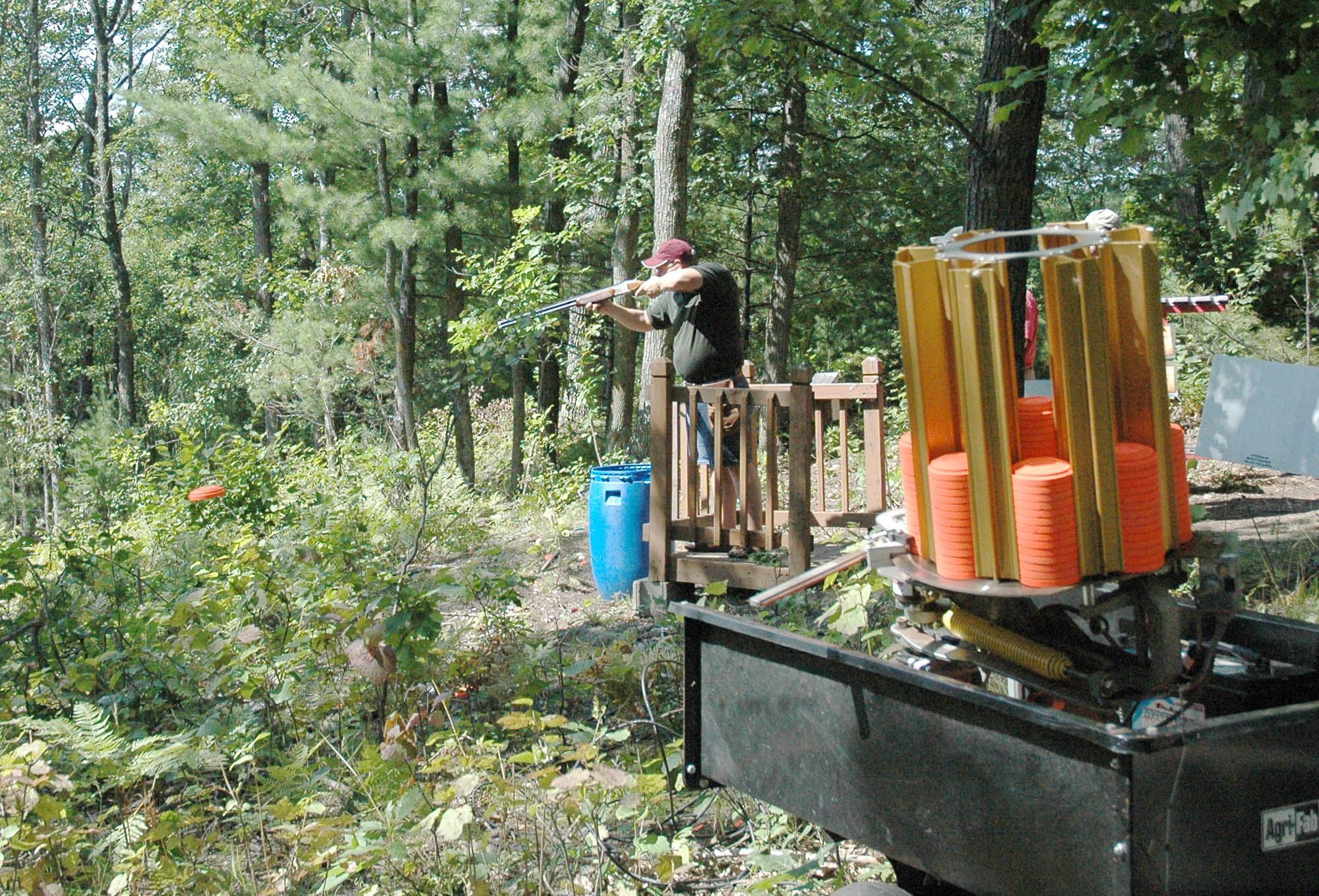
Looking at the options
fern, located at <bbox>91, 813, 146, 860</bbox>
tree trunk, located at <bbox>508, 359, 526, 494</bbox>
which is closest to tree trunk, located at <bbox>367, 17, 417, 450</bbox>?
tree trunk, located at <bbox>508, 359, 526, 494</bbox>

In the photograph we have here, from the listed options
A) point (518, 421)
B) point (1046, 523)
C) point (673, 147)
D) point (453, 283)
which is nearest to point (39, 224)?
point (453, 283)

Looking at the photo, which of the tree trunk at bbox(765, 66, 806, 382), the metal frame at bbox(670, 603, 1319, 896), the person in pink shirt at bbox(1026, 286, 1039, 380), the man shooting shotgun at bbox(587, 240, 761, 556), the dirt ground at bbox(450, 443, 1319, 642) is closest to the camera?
the metal frame at bbox(670, 603, 1319, 896)

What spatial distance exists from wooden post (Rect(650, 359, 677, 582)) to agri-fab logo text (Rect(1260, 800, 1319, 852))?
488 centimetres

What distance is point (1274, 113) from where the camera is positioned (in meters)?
4.84

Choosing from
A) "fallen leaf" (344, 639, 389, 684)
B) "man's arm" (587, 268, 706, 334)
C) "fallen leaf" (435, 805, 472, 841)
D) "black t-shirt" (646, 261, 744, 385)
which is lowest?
"fallen leaf" (435, 805, 472, 841)

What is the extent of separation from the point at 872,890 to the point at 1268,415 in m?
4.51

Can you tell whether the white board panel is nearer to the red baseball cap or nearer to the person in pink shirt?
the person in pink shirt

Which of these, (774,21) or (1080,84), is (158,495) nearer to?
(774,21)

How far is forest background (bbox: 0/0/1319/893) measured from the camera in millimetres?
3516

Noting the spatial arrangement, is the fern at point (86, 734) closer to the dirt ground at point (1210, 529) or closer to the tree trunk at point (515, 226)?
the dirt ground at point (1210, 529)

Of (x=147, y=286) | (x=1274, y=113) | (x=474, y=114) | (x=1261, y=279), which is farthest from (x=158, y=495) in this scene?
(x=147, y=286)

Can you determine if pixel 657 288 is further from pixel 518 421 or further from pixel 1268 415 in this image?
pixel 518 421

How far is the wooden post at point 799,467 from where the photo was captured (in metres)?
6.29

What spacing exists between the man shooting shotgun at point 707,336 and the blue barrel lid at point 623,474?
428 millimetres
